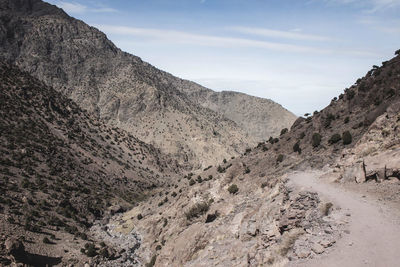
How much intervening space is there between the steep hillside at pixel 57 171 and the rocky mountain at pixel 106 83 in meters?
18.5

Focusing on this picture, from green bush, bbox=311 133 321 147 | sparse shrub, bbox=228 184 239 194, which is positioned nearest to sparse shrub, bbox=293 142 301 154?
green bush, bbox=311 133 321 147

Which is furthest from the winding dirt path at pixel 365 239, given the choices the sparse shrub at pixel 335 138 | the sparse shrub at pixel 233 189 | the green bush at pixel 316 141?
the sparse shrub at pixel 233 189

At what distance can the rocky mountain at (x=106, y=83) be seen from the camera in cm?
11750

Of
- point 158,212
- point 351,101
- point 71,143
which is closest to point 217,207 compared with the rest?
point 158,212

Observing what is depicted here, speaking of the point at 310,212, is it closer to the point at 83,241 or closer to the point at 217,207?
the point at 217,207

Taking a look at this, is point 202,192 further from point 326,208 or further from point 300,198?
point 326,208

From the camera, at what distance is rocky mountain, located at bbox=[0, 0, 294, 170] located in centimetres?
11750

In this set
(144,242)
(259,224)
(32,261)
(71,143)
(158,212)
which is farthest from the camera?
(71,143)

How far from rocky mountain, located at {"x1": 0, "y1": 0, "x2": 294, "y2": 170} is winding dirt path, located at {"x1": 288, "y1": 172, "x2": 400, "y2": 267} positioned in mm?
92788

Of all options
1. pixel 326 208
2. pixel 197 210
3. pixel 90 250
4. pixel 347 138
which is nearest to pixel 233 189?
pixel 197 210

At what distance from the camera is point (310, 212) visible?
1631 centimetres

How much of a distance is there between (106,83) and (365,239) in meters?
142

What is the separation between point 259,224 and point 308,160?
11659mm

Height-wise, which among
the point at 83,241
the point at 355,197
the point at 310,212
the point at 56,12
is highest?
the point at 56,12
